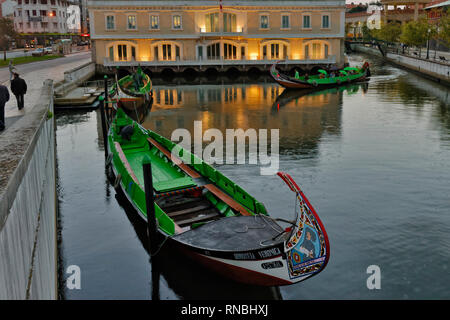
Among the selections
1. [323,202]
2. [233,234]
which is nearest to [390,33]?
[323,202]

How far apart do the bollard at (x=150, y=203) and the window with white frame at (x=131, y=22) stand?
170 feet

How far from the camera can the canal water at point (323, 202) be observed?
1139 cm

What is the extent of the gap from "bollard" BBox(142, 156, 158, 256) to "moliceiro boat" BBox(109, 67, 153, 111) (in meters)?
19.7

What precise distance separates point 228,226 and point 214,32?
52.1m

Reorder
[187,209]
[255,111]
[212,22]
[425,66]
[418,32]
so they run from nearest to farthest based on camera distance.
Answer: [187,209], [255,111], [425,66], [212,22], [418,32]

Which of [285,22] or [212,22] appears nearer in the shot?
[212,22]

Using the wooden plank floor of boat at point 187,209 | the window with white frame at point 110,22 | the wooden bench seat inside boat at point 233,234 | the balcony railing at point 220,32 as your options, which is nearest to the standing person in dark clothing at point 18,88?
the wooden plank floor of boat at point 187,209

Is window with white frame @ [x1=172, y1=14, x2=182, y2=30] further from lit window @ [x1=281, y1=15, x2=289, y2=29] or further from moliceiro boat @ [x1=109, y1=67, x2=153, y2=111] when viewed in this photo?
moliceiro boat @ [x1=109, y1=67, x2=153, y2=111]

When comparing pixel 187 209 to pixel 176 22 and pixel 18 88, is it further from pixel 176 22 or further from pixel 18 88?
pixel 176 22

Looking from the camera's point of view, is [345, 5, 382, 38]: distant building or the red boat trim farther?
[345, 5, 382, 38]: distant building

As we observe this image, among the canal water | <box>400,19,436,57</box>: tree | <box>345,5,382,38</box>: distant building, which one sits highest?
<box>345,5,382,38</box>: distant building

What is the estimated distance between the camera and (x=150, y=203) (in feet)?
38.7

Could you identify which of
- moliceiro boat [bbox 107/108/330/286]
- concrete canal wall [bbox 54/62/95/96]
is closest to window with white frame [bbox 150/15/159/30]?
concrete canal wall [bbox 54/62/95/96]

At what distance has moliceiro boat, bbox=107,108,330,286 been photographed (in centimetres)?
975
